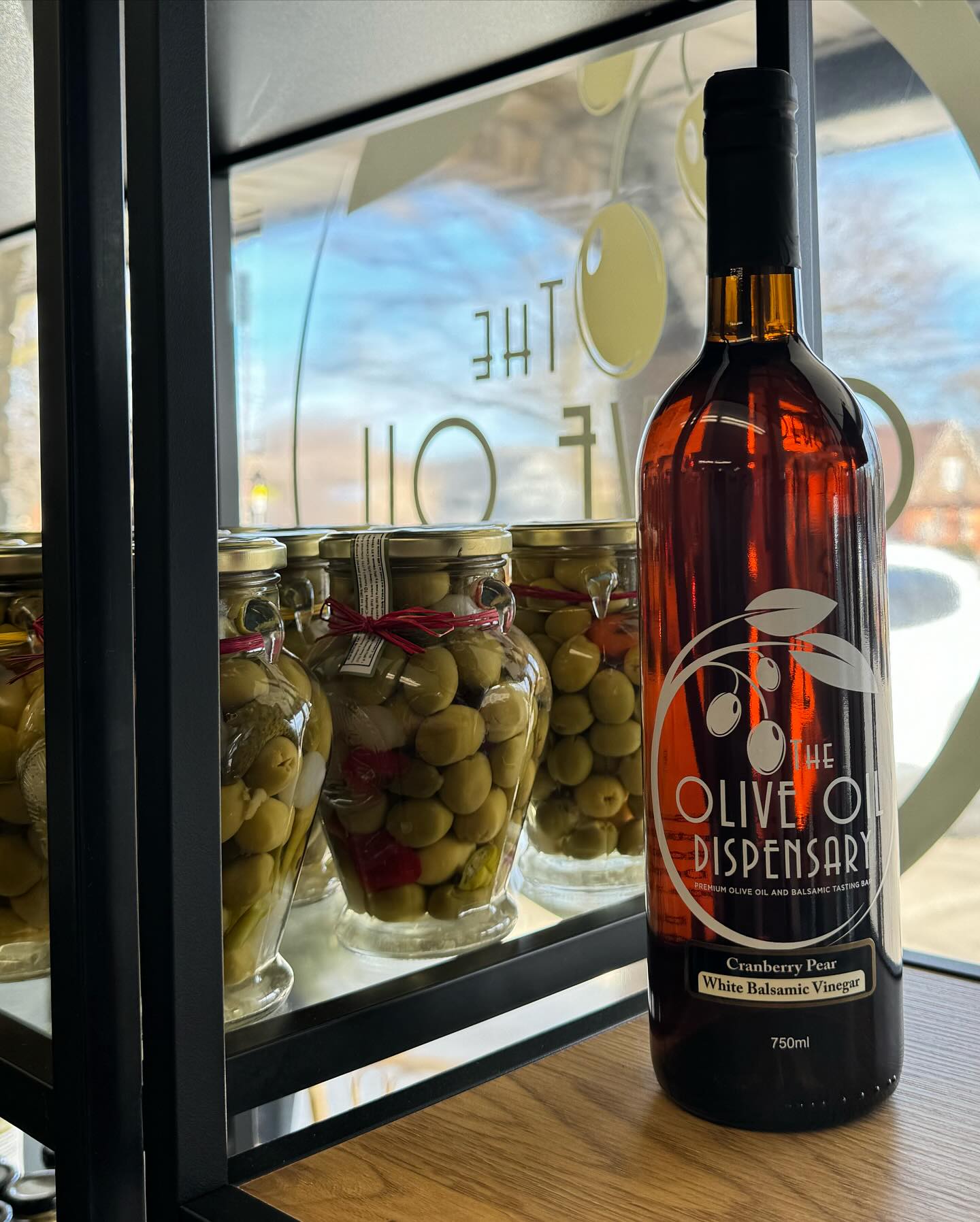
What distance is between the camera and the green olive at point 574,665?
52 cm

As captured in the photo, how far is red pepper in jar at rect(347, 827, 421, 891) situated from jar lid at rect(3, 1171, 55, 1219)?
0.28 metres

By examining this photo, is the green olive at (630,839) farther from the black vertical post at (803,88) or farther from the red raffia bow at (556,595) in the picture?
the black vertical post at (803,88)

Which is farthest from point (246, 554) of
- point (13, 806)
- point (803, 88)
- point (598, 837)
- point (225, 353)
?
point (225, 353)

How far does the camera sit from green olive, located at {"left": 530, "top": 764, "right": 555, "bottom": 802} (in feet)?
1.73

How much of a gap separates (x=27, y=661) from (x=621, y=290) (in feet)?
1.67

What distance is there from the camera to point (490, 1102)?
1.23 ft

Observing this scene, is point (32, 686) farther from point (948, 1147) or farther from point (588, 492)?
point (588, 492)

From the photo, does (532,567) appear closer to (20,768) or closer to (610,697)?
(610,697)

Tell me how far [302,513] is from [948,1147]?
76 cm

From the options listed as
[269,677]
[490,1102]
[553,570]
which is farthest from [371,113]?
[490,1102]

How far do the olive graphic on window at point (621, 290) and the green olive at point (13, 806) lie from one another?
50 centimetres

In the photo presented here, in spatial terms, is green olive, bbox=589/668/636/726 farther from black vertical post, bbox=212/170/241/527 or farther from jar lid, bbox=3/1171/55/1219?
black vertical post, bbox=212/170/241/527

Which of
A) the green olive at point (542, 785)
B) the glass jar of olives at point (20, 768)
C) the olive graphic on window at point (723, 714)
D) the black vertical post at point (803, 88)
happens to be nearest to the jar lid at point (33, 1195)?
the glass jar of olives at point (20, 768)

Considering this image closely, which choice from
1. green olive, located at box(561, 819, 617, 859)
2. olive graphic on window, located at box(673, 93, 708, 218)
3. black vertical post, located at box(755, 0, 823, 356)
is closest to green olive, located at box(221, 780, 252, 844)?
green olive, located at box(561, 819, 617, 859)
